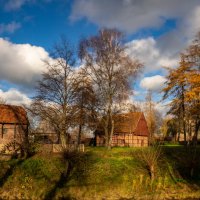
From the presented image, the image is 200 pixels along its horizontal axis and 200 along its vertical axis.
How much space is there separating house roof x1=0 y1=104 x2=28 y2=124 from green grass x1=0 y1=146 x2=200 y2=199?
1324cm

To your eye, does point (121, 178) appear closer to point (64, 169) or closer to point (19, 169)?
point (64, 169)

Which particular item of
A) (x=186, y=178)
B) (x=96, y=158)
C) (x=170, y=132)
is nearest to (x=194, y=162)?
(x=186, y=178)

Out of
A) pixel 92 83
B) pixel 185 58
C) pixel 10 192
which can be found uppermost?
pixel 185 58

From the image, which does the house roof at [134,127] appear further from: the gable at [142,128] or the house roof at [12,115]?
the house roof at [12,115]

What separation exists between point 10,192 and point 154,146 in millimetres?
12756

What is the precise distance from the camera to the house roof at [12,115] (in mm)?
38750

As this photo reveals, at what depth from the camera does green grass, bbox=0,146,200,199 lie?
22.5 meters

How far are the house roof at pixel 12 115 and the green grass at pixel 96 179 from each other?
1324 centimetres

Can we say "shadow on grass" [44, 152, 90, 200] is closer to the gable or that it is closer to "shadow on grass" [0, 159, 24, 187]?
"shadow on grass" [0, 159, 24, 187]

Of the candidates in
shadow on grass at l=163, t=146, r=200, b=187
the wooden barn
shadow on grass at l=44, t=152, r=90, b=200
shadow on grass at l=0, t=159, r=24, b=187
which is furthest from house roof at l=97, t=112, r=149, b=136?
shadow on grass at l=0, t=159, r=24, b=187

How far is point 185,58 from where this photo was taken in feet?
101

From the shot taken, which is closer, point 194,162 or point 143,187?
point 143,187

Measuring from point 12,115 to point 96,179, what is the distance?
64.6 ft

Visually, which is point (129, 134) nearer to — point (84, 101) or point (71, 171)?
point (84, 101)
